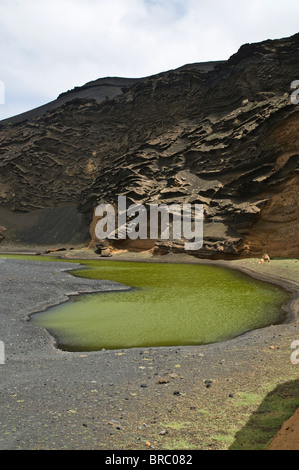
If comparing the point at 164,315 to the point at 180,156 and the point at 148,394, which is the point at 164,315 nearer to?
the point at 148,394

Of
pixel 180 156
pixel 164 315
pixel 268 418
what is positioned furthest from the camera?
pixel 180 156

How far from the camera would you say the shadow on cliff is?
5125 millimetres

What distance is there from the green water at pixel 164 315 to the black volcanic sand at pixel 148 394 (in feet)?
3.97

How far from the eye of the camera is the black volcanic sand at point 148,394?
546 centimetres

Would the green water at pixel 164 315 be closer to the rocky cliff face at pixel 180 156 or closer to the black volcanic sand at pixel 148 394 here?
the black volcanic sand at pixel 148 394

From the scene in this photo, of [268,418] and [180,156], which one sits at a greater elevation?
[180,156]

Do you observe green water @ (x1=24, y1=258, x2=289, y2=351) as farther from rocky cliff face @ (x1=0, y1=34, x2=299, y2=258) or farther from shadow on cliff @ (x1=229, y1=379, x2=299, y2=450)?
rocky cliff face @ (x1=0, y1=34, x2=299, y2=258)

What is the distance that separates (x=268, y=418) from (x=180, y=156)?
51172 millimetres

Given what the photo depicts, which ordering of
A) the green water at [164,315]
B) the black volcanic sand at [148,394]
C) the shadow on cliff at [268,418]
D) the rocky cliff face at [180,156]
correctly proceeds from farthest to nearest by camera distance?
the rocky cliff face at [180,156] < the green water at [164,315] < the black volcanic sand at [148,394] < the shadow on cliff at [268,418]

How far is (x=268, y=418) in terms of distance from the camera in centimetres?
586

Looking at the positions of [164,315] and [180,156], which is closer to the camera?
[164,315]

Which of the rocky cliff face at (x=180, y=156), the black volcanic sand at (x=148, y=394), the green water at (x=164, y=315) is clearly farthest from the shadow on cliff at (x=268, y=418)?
the rocky cliff face at (x=180, y=156)

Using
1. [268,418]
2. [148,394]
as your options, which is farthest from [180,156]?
[268,418]
